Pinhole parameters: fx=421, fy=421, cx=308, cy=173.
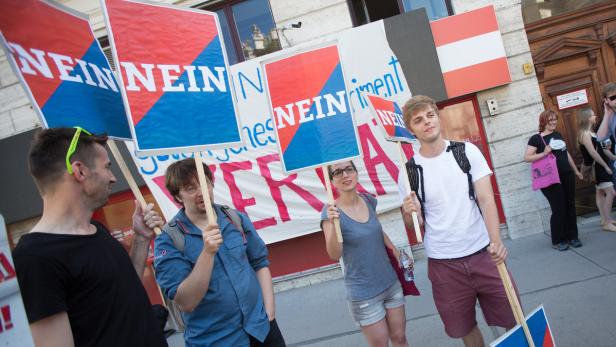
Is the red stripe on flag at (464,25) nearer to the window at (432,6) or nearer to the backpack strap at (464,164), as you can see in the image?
the window at (432,6)

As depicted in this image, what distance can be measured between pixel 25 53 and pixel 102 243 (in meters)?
0.87

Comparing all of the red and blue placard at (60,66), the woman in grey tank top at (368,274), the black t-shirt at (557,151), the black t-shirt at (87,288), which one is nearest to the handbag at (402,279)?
the woman in grey tank top at (368,274)

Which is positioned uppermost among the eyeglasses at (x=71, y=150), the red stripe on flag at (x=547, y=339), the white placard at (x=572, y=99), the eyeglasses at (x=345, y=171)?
the eyeglasses at (x=71, y=150)

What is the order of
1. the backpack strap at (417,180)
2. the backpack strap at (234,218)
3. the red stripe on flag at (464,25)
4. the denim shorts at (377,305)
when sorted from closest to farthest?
the backpack strap at (234,218), the backpack strap at (417,180), the denim shorts at (377,305), the red stripe on flag at (464,25)

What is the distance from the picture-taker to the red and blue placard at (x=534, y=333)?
2.18 m


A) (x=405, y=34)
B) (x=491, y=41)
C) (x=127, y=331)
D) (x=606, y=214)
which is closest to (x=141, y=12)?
(x=127, y=331)

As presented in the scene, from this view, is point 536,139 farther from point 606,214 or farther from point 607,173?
point 606,214

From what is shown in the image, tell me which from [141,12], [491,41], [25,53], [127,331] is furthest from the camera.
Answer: [491,41]

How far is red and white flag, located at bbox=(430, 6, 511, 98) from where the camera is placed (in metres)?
5.84

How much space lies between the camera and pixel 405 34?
19.5 ft

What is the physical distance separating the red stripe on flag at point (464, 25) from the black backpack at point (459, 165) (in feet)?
12.7

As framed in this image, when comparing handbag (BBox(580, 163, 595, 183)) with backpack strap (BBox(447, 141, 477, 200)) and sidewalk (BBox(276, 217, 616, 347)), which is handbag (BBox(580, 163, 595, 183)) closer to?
sidewalk (BBox(276, 217, 616, 347))

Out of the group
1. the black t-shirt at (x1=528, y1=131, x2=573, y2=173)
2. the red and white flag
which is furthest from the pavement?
the red and white flag

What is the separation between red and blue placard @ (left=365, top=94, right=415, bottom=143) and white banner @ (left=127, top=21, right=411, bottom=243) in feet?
9.45
